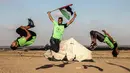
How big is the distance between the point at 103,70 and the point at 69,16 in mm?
6070

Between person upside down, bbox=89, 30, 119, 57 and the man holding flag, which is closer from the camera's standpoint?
person upside down, bbox=89, 30, 119, 57

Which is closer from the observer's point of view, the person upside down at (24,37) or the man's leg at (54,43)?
the person upside down at (24,37)

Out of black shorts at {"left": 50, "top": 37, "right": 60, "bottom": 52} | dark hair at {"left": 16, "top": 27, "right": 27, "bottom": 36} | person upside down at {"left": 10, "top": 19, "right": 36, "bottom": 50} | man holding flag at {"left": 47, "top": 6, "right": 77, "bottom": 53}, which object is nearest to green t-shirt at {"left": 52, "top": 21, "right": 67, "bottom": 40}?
man holding flag at {"left": 47, "top": 6, "right": 77, "bottom": 53}

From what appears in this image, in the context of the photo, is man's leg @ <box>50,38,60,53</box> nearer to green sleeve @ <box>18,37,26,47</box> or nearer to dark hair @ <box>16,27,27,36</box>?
dark hair @ <box>16,27,27,36</box>

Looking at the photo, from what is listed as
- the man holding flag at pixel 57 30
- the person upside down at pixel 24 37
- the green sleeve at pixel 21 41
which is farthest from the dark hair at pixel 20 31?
the man holding flag at pixel 57 30

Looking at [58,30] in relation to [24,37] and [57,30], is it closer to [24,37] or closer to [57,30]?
[57,30]

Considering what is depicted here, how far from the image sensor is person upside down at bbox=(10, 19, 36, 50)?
1081 cm

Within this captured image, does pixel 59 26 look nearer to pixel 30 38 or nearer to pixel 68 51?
pixel 30 38

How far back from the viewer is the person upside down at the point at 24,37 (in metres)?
10.8

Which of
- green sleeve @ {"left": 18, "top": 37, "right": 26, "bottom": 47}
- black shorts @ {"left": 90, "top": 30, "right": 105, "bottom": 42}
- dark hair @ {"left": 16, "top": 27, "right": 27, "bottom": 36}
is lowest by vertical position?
green sleeve @ {"left": 18, "top": 37, "right": 26, "bottom": 47}

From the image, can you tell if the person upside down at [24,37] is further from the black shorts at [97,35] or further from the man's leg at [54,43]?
the black shorts at [97,35]

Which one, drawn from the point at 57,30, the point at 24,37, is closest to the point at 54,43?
the point at 57,30

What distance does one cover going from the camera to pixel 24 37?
10.9 meters

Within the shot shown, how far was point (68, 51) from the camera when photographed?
643 inches
